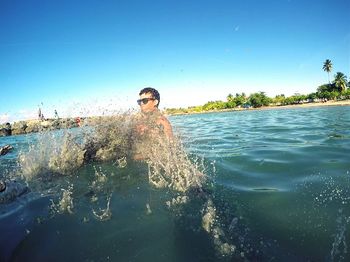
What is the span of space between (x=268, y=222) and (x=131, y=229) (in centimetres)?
168

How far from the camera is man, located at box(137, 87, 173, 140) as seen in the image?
7.31 meters

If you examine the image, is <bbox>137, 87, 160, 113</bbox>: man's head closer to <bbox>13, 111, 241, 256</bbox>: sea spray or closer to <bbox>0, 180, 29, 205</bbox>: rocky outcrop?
<bbox>13, 111, 241, 256</bbox>: sea spray

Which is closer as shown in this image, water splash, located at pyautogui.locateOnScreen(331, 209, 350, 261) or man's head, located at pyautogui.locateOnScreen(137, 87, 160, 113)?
water splash, located at pyautogui.locateOnScreen(331, 209, 350, 261)

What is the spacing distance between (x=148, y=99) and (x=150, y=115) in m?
0.45

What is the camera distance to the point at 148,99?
7566 millimetres

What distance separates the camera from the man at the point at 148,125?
23.6 feet

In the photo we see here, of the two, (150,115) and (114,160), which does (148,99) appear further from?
(114,160)

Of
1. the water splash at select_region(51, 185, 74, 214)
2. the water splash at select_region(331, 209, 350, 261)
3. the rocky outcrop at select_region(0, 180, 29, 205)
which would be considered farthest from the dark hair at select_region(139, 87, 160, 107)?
the water splash at select_region(331, 209, 350, 261)

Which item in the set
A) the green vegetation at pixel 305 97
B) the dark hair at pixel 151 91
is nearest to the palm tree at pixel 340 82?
the green vegetation at pixel 305 97

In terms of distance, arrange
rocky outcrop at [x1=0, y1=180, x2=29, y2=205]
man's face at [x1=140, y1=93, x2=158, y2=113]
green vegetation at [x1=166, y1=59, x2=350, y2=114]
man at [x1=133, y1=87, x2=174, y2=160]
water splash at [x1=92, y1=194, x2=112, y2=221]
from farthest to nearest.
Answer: green vegetation at [x1=166, y1=59, x2=350, y2=114] < man's face at [x1=140, y1=93, x2=158, y2=113] < man at [x1=133, y1=87, x2=174, y2=160] < rocky outcrop at [x1=0, y1=180, x2=29, y2=205] < water splash at [x1=92, y1=194, x2=112, y2=221]

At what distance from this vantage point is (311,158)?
20.8ft

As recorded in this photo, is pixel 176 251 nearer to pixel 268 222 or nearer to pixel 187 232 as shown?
pixel 187 232

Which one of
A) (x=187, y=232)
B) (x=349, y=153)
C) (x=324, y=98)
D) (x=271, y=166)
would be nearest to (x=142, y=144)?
(x=271, y=166)

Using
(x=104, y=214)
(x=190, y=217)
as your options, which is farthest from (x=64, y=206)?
(x=190, y=217)
